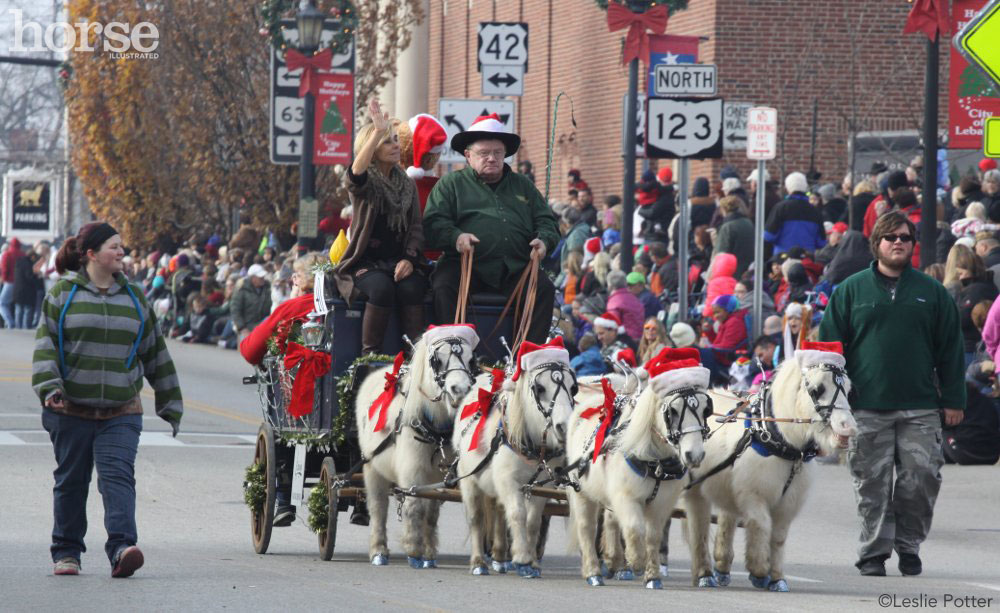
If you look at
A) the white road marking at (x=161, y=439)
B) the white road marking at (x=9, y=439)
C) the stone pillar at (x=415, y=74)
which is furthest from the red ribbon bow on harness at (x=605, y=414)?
the stone pillar at (x=415, y=74)

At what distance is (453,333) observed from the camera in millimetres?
10984

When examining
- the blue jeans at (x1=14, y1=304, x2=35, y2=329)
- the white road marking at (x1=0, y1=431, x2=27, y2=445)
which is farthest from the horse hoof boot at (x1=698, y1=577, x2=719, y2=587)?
the blue jeans at (x1=14, y1=304, x2=35, y2=329)

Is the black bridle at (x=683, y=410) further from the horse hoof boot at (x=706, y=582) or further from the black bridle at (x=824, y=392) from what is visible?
the horse hoof boot at (x=706, y=582)

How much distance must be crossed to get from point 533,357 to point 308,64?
18.4 meters

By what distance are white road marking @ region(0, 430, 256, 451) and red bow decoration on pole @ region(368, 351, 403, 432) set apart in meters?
8.47

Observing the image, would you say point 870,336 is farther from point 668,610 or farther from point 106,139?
point 106,139

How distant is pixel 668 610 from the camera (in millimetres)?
9258

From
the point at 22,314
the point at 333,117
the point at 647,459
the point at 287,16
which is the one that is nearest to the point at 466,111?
the point at 333,117

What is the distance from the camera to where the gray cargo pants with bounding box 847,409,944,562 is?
37.5ft

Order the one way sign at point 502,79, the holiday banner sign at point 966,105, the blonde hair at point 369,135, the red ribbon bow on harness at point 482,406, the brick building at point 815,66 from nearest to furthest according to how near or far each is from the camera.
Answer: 1. the red ribbon bow on harness at point 482,406
2. the blonde hair at point 369,135
3. the holiday banner sign at point 966,105
4. the one way sign at point 502,79
5. the brick building at point 815,66

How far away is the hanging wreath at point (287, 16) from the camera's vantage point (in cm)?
2989

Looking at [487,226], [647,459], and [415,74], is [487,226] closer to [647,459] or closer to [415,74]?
[647,459]

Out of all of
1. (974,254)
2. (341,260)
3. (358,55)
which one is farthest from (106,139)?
(341,260)

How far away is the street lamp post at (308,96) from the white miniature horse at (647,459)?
18.3m
